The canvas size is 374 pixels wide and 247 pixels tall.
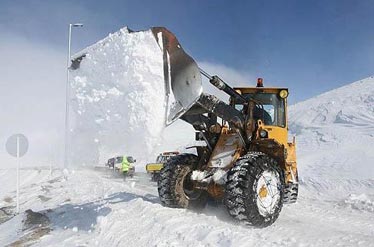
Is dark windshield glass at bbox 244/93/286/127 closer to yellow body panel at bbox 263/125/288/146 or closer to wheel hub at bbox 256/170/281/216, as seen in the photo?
yellow body panel at bbox 263/125/288/146

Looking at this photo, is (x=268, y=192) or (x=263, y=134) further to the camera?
(x=263, y=134)

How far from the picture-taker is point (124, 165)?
2223cm

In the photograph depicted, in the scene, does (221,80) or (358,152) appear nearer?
(221,80)

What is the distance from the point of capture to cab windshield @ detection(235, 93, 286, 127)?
27.8 ft

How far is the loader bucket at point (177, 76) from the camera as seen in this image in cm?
604

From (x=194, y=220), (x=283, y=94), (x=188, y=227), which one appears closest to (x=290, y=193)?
(x=283, y=94)

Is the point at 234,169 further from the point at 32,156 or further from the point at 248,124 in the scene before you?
the point at 32,156

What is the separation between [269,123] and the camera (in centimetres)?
849

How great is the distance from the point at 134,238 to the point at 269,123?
3.86 meters

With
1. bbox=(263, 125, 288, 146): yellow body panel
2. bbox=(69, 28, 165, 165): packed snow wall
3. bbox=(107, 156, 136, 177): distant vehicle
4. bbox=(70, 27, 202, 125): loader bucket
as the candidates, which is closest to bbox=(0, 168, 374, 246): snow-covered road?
bbox=(263, 125, 288, 146): yellow body panel

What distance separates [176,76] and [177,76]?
0.02 m

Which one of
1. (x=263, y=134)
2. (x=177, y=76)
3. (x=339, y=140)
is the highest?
(x=177, y=76)

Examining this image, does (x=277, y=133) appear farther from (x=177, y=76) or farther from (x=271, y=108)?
(x=177, y=76)

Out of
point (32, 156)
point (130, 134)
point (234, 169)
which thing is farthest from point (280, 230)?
point (32, 156)
